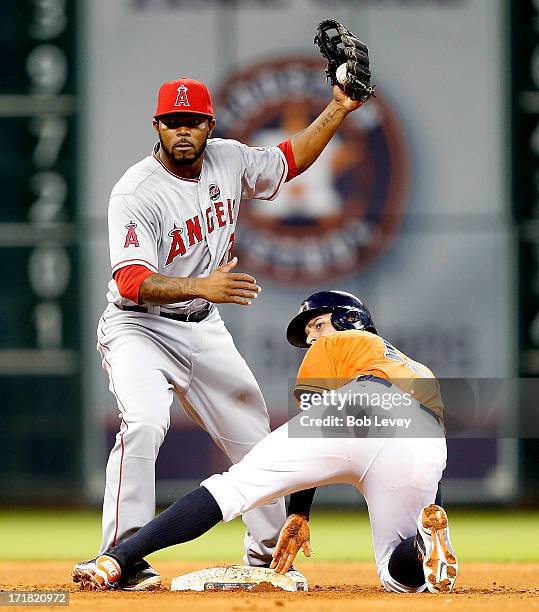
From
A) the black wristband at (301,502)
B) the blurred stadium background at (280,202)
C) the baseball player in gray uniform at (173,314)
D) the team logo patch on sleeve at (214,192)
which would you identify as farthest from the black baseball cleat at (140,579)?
the blurred stadium background at (280,202)

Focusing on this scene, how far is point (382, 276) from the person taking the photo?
9.38m

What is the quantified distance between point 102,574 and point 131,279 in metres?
0.94

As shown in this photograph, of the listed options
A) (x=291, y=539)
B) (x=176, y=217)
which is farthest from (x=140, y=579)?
(x=176, y=217)

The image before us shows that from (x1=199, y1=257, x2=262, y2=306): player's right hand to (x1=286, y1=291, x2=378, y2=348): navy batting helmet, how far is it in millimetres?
230

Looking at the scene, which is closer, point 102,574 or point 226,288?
point 102,574

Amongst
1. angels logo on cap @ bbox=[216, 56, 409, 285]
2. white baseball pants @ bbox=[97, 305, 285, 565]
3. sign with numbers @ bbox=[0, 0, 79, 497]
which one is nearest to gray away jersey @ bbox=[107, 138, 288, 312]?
white baseball pants @ bbox=[97, 305, 285, 565]

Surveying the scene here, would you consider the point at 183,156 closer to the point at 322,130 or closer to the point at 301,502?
the point at 322,130

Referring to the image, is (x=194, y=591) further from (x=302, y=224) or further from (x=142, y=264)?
(x=302, y=224)

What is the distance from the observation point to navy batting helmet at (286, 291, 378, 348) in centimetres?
443

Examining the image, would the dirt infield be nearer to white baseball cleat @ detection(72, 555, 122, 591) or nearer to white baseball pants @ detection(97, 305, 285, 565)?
white baseball cleat @ detection(72, 555, 122, 591)

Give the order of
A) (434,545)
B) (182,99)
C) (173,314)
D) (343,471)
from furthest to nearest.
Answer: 1. (173,314)
2. (182,99)
3. (343,471)
4. (434,545)

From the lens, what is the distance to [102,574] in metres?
4.18

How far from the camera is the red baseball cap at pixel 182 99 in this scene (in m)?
4.66

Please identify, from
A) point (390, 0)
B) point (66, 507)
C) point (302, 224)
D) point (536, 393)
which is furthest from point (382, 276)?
point (66, 507)
